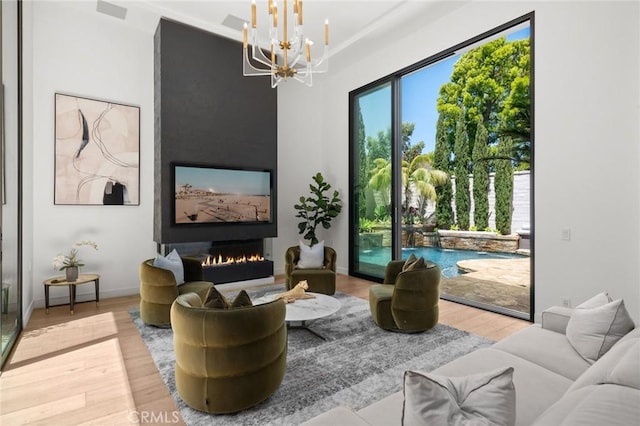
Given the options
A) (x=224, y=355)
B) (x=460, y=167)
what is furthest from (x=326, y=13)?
(x=224, y=355)

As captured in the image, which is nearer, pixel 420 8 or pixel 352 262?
pixel 420 8

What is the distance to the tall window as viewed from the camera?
14.0 ft

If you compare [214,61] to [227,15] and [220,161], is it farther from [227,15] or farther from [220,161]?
[220,161]

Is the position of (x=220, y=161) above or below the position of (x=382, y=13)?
below

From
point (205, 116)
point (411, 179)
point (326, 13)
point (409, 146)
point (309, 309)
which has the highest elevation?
point (326, 13)

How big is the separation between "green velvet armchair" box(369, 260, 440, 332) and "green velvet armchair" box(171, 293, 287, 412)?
1.55 meters

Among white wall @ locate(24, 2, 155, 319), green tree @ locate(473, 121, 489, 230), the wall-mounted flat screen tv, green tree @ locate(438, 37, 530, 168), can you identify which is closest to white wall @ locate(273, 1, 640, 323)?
green tree @ locate(438, 37, 530, 168)

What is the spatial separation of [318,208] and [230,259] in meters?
1.74

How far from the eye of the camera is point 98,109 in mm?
4500

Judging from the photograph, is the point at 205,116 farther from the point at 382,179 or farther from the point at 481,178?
the point at 481,178

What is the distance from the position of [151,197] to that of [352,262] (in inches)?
134

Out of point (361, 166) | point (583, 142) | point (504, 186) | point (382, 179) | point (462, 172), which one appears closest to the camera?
point (583, 142)

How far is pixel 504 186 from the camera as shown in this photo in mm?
4441

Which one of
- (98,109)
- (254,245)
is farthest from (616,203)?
(98,109)
